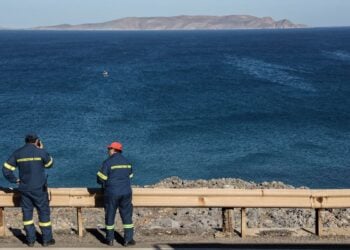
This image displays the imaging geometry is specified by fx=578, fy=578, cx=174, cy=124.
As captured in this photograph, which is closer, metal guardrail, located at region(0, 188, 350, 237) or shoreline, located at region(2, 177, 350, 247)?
metal guardrail, located at region(0, 188, 350, 237)

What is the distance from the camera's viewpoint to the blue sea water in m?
33.5

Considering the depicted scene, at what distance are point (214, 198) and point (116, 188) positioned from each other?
1461mm

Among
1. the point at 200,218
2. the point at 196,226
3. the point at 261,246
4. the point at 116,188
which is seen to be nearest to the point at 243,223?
the point at 261,246

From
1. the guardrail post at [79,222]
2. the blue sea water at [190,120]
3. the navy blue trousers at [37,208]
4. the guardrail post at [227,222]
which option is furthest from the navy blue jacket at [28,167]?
the blue sea water at [190,120]

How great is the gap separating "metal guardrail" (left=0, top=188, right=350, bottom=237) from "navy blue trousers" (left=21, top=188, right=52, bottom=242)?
0.79ft

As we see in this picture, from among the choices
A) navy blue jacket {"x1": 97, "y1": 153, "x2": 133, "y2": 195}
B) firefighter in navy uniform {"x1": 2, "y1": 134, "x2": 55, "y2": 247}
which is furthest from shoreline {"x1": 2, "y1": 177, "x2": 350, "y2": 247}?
navy blue jacket {"x1": 97, "y1": 153, "x2": 133, "y2": 195}

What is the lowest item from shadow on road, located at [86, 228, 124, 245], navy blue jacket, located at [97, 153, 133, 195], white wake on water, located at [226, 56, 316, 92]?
white wake on water, located at [226, 56, 316, 92]

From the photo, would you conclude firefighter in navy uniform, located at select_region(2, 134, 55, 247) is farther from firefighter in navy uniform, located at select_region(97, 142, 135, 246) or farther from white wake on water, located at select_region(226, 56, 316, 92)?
white wake on water, located at select_region(226, 56, 316, 92)

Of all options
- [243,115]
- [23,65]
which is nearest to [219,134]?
[243,115]

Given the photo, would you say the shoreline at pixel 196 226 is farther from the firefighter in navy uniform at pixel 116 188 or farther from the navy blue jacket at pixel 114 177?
the navy blue jacket at pixel 114 177

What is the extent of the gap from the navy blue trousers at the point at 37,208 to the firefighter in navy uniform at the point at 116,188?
0.86 meters

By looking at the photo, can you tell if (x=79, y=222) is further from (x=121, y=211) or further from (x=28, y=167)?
(x=28, y=167)

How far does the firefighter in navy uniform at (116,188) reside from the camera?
834 cm

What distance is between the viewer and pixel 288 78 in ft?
259
